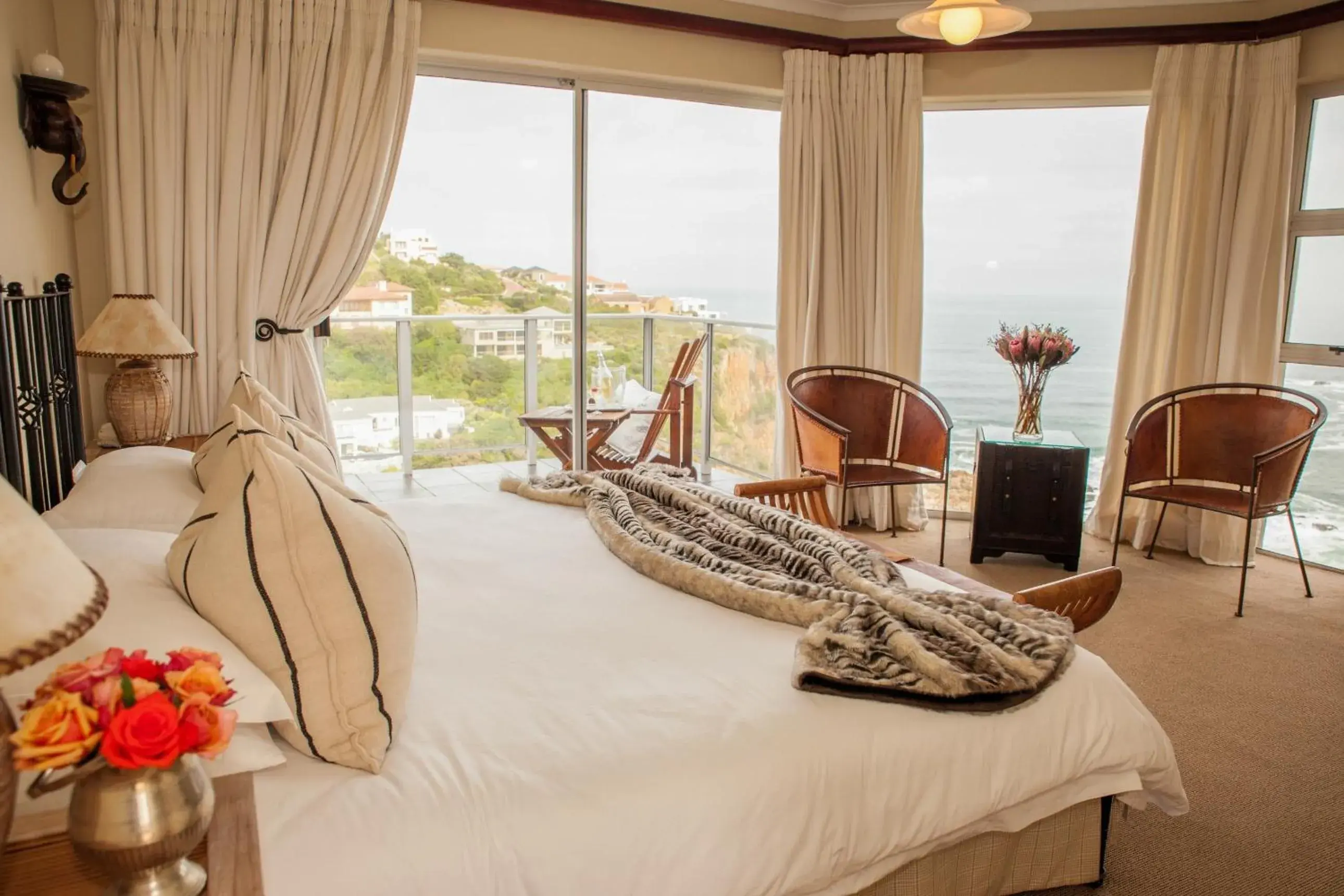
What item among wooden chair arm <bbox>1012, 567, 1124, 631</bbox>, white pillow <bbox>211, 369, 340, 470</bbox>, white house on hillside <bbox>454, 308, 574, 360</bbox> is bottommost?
wooden chair arm <bbox>1012, 567, 1124, 631</bbox>

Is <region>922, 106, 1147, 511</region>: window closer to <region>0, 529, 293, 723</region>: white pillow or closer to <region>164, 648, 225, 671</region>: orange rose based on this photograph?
<region>0, 529, 293, 723</region>: white pillow

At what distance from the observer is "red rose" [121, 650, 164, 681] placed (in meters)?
0.95

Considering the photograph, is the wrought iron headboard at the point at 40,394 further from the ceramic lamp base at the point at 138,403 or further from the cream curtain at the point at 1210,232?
the cream curtain at the point at 1210,232

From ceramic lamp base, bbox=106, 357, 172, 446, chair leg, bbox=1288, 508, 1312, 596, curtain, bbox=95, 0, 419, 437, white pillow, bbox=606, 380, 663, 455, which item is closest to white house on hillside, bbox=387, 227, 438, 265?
curtain, bbox=95, 0, 419, 437

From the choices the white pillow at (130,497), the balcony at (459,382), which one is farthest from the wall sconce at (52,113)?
the balcony at (459,382)

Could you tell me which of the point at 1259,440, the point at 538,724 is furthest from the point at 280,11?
the point at 1259,440

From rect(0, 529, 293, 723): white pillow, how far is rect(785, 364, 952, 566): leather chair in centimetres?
329

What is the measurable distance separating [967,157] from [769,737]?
4.33 m

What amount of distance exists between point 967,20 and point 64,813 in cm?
348

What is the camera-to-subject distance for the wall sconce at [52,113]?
8.68ft

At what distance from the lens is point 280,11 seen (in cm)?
353

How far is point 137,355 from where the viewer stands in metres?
2.90

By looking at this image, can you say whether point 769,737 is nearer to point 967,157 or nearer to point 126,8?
point 126,8

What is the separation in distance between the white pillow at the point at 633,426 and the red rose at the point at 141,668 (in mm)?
3881
